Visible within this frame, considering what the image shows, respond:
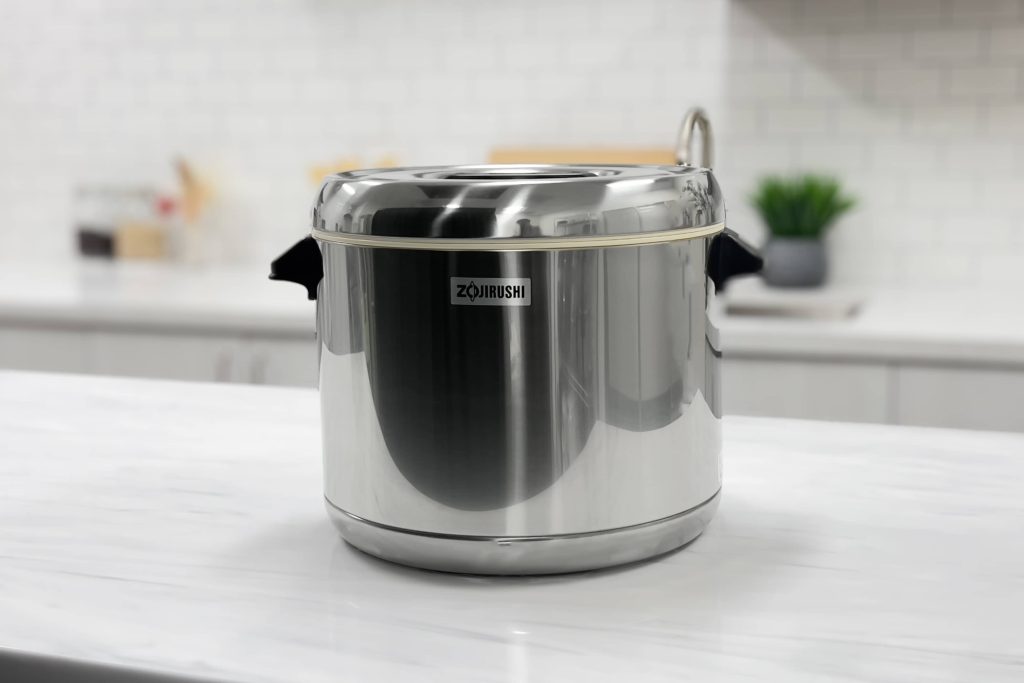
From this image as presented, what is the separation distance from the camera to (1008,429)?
224cm

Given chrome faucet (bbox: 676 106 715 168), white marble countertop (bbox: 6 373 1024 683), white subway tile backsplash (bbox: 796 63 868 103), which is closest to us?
white marble countertop (bbox: 6 373 1024 683)

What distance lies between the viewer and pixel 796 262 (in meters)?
2.72

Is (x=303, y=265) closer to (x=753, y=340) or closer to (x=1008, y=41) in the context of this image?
(x=753, y=340)

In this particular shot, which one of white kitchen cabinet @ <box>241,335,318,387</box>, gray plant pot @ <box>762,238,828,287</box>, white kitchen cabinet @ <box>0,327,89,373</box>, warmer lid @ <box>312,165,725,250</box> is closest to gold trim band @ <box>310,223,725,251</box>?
warmer lid @ <box>312,165,725,250</box>

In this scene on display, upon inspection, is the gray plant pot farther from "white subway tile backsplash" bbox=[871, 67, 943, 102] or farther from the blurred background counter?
"white subway tile backsplash" bbox=[871, 67, 943, 102]

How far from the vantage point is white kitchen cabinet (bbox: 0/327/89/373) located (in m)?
2.73

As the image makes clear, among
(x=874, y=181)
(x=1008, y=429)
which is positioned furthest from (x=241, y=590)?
(x=874, y=181)

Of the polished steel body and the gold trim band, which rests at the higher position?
the gold trim band

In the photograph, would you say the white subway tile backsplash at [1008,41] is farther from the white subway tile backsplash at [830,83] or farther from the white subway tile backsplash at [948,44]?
the white subway tile backsplash at [830,83]

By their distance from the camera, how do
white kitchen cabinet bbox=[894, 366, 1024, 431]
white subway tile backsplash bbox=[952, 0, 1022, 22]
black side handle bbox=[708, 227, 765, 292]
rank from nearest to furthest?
black side handle bbox=[708, 227, 765, 292] → white kitchen cabinet bbox=[894, 366, 1024, 431] → white subway tile backsplash bbox=[952, 0, 1022, 22]

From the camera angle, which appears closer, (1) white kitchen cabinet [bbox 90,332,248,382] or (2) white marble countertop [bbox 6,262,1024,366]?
(2) white marble countertop [bbox 6,262,1024,366]

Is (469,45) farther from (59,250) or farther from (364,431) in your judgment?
(364,431)

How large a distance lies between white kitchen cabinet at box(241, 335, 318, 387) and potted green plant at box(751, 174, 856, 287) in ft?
3.66

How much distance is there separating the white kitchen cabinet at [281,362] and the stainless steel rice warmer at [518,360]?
5.91 feet
